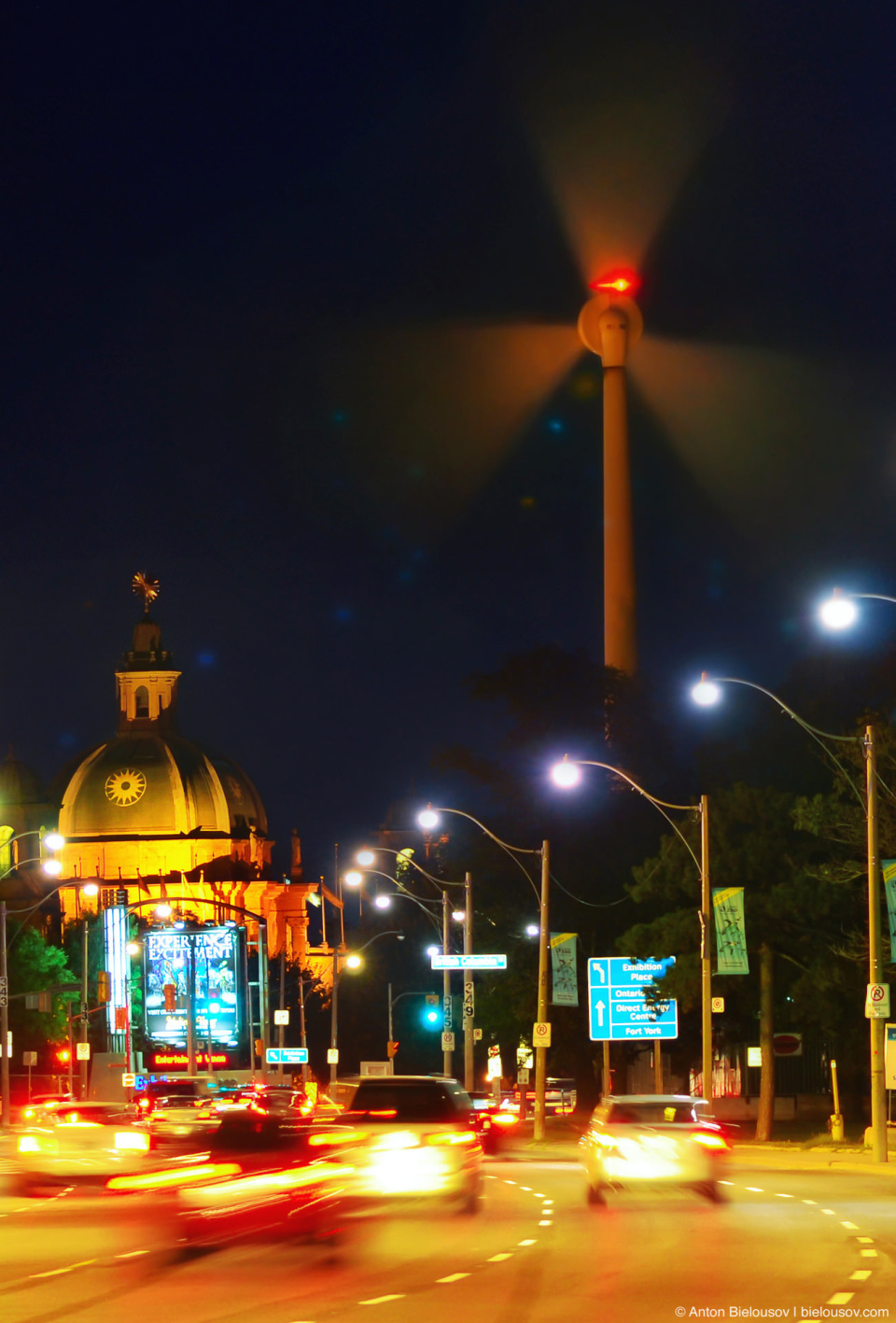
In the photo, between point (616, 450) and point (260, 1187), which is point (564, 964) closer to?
point (260, 1187)

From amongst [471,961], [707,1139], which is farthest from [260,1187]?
[471,961]

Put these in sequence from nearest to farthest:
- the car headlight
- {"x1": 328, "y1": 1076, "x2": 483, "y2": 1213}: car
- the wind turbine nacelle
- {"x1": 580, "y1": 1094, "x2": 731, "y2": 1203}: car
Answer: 1. {"x1": 328, "y1": 1076, "x2": 483, "y2": 1213}: car
2. {"x1": 580, "y1": 1094, "x2": 731, "y2": 1203}: car
3. the car headlight
4. the wind turbine nacelle

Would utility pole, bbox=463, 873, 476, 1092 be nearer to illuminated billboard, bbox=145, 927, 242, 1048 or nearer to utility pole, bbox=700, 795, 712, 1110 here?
utility pole, bbox=700, 795, 712, 1110

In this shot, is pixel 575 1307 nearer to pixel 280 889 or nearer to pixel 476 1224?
pixel 476 1224

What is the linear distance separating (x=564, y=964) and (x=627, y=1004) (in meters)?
2.38

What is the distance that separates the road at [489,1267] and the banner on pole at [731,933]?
52.8 ft

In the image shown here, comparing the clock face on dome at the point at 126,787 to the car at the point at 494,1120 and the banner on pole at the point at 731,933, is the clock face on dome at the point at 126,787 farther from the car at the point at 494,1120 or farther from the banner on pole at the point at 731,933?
the banner on pole at the point at 731,933

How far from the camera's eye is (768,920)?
48938 mm

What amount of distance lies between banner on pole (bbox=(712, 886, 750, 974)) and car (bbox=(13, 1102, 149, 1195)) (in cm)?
1626

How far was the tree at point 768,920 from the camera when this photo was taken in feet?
158

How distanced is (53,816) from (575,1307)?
135235mm

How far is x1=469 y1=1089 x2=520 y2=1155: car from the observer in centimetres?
4328

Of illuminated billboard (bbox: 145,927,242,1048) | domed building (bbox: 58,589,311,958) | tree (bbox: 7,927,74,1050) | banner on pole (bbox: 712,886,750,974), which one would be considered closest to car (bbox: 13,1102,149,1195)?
banner on pole (bbox: 712,886,750,974)

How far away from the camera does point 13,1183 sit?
3053 centimetres
